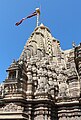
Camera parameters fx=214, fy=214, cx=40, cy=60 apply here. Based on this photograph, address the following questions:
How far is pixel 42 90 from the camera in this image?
21812 millimetres

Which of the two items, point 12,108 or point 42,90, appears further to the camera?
point 42,90

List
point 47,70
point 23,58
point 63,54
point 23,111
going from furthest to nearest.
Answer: point 63,54 < point 23,58 < point 47,70 < point 23,111

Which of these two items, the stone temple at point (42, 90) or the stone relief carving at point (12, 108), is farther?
the stone temple at point (42, 90)

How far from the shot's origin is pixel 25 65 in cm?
2548

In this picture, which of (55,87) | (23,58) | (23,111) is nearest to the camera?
(23,111)

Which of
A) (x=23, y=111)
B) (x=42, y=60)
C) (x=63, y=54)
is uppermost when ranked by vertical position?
(x=63, y=54)

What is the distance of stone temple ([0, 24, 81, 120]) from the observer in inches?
813

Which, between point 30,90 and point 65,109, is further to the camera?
point 30,90

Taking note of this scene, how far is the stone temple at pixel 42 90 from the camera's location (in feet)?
67.8

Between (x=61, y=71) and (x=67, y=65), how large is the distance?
4.37ft

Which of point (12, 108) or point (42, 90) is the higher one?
point (42, 90)

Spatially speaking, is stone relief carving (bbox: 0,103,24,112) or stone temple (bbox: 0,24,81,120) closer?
stone relief carving (bbox: 0,103,24,112)

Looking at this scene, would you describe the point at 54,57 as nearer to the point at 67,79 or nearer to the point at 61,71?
the point at 61,71

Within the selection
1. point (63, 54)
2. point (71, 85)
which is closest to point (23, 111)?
point (71, 85)
